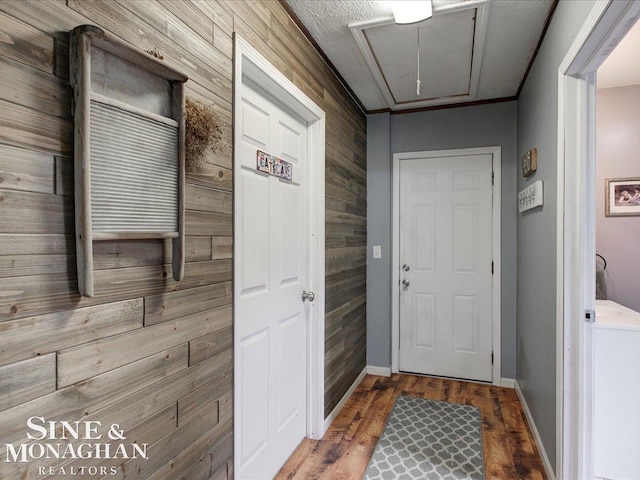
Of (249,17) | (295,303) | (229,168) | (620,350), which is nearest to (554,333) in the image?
(620,350)

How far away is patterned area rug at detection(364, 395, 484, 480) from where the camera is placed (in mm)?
2055

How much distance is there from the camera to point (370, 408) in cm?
282

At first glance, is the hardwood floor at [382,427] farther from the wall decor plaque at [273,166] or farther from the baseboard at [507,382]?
the wall decor plaque at [273,166]

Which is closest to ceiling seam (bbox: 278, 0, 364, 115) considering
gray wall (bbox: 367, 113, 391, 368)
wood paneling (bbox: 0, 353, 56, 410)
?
gray wall (bbox: 367, 113, 391, 368)

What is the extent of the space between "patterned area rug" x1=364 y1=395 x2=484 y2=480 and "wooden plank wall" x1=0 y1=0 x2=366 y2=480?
43.2 inches

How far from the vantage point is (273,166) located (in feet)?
6.44

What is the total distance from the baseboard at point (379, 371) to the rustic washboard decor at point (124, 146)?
2.74 meters

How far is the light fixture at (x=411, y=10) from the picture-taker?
1.80 meters

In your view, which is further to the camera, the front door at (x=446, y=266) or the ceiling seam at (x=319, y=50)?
the front door at (x=446, y=266)

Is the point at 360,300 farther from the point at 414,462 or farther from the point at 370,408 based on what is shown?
the point at 414,462

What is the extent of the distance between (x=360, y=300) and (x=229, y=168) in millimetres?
2122

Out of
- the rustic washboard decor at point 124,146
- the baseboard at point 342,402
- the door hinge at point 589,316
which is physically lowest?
the baseboard at point 342,402

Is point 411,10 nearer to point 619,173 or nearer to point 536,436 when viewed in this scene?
point 619,173

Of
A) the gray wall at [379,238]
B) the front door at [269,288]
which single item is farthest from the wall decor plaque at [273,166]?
the gray wall at [379,238]
